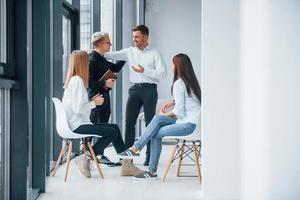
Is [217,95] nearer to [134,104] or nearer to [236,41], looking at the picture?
[236,41]

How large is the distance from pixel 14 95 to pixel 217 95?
1.46 m

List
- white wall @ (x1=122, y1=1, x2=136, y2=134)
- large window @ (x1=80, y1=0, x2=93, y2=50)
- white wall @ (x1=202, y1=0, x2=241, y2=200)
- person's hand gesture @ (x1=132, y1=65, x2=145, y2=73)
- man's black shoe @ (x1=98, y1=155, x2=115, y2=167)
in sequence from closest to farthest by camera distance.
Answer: white wall @ (x1=202, y1=0, x2=241, y2=200) → person's hand gesture @ (x1=132, y1=65, x2=145, y2=73) → man's black shoe @ (x1=98, y1=155, x2=115, y2=167) → large window @ (x1=80, y1=0, x2=93, y2=50) → white wall @ (x1=122, y1=1, x2=136, y2=134)

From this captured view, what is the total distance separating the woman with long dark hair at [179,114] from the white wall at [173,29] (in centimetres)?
411

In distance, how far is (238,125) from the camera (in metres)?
3.64

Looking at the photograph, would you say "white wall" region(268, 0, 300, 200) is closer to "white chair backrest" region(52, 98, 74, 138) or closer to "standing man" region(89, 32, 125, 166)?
"white chair backrest" region(52, 98, 74, 138)

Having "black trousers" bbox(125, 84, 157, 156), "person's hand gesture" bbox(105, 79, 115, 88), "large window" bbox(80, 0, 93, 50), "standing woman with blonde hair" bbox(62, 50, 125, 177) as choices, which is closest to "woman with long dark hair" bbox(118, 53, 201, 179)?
"standing woman with blonde hair" bbox(62, 50, 125, 177)

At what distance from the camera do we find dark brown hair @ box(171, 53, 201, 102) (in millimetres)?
4410

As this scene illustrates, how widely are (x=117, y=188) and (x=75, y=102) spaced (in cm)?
89

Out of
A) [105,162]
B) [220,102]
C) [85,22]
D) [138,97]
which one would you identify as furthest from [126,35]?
[220,102]

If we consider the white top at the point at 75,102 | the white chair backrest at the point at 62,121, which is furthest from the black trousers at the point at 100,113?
the white chair backrest at the point at 62,121

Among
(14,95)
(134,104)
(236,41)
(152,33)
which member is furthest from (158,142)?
(152,33)

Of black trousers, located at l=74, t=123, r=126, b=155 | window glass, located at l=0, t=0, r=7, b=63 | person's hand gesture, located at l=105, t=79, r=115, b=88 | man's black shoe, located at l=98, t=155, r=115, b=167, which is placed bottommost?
man's black shoe, located at l=98, t=155, r=115, b=167

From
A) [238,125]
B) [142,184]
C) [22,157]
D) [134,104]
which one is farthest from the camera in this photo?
[134,104]

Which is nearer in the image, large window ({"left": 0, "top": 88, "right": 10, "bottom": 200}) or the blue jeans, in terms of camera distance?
large window ({"left": 0, "top": 88, "right": 10, "bottom": 200})
